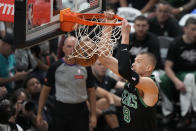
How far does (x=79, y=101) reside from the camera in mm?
6504

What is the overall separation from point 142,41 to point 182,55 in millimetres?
783

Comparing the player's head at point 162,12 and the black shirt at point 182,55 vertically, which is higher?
the player's head at point 162,12

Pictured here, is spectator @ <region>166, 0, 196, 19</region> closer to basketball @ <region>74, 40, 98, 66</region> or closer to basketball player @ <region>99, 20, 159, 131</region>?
basketball player @ <region>99, 20, 159, 131</region>

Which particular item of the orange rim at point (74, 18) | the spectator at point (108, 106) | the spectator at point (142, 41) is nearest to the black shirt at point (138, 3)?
the spectator at point (142, 41)

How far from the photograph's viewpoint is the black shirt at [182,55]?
795 centimetres

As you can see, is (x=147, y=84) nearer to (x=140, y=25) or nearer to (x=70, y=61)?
(x=70, y=61)

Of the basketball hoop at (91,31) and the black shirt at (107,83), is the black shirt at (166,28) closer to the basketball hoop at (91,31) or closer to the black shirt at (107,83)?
the black shirt at (107,83)

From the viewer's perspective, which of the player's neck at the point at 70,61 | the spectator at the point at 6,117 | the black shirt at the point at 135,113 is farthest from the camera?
the player's neck at the point at 70,61

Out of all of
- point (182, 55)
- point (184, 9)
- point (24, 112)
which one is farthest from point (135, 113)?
point (184, 9)

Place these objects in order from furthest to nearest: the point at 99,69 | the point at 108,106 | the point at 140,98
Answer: the point at 99,69 < the point at 108,106 < the point at 140,98

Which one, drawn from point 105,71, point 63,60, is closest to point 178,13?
point 105,71

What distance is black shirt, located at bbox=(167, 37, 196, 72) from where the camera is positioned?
7.95 meters

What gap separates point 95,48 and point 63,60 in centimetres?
166

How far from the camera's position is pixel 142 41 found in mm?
8164
